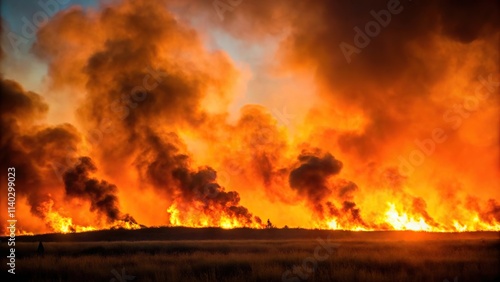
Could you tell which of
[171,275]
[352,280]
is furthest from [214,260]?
[352,280]

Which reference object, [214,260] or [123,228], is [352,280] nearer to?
[214,260]

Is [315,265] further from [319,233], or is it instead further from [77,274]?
[319,233]

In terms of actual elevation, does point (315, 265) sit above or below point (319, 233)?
below

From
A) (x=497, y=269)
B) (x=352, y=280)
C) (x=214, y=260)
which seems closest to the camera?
(x=352, y=280)

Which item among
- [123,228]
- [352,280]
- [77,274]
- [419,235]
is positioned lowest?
[352,280]

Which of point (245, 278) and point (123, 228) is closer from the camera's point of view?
point (245, 278)

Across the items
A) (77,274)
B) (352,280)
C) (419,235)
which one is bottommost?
(352,280)

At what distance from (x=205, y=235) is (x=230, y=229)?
5844 millimetres

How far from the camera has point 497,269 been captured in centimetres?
1977

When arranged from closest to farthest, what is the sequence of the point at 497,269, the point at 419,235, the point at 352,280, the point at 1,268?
the point at 352,280 → the point at 497,269 → the point at 1,268 → the point at 419,235

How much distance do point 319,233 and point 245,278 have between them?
57952 millimetres

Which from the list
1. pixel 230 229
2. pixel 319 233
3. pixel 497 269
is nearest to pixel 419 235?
pixel 319 233

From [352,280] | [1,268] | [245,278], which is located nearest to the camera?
[352,280]

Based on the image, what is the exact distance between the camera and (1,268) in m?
22.0
